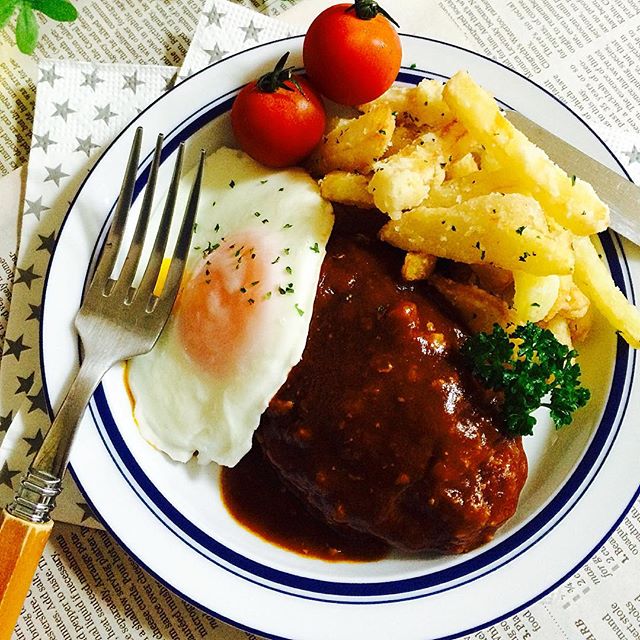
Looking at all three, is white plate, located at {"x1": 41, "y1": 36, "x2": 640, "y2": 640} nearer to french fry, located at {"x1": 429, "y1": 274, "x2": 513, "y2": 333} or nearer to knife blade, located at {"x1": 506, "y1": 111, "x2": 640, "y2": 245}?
knife blade, located at {"x1": 506, "y1": 111, "x2": 640, "y2": 245}

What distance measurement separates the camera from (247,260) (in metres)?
2.29

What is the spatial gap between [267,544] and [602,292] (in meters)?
1.32

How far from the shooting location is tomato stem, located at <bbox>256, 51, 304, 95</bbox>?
2340 mm

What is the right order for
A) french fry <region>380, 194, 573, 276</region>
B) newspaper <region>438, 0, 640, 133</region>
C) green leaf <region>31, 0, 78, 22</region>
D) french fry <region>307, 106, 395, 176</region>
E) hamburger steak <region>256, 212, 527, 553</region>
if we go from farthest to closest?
newspaper <region>438, 0, 640, 133</region>
green leaf <region>31, 0, 78, 22</region>
french fry <region>307, 106, 395, 176</region>
hamburger steak <region>256, 212, 527, 553</region>
french fry <region>380, 194, 573, 276</region>

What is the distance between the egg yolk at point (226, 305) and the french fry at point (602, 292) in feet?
3.09

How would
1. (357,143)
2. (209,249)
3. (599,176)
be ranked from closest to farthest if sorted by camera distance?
(357,143), (209,249), (599,176)

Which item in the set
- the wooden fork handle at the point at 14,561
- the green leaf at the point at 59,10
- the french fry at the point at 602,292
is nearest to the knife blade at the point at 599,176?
the french fry at the point at 602,292

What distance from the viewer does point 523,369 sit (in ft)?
6.98

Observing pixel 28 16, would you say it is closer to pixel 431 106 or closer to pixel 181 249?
pixel 181 249

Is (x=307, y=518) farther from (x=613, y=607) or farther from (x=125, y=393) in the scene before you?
(x=613, y=607)

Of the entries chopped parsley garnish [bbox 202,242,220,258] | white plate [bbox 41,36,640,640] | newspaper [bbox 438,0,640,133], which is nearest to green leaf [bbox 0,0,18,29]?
white plate [bbox 41,36,640,640]

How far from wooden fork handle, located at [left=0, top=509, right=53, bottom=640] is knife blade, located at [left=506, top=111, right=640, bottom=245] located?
79.1 inches

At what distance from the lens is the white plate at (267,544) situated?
7.54 feet

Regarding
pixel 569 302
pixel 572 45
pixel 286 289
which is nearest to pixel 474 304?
pixel 569 302
